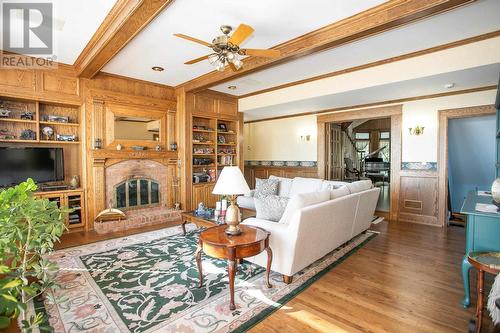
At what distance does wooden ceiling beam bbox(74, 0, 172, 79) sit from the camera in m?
2.41

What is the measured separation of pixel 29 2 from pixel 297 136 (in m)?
6.18

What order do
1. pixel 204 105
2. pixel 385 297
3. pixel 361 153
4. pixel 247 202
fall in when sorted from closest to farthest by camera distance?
pixel 385 297, pixel 247 202, pixel 204 105, pixel 361 153

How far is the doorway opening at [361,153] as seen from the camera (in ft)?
23.6

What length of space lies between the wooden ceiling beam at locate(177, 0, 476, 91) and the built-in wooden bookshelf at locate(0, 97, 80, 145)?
136 inches

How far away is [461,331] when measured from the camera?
1979 millimetres

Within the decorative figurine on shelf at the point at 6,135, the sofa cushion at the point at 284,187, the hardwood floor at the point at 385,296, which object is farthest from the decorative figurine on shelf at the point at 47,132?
the sofa cushion at the point at 284,187

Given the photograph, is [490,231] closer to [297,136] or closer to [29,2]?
[29,2]

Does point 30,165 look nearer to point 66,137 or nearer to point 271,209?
point 66,137

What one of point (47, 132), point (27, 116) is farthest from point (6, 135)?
point (47, 132)

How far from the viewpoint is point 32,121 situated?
4160mm

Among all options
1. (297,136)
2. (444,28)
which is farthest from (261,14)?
(297,136)

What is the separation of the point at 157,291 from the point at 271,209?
1.48 metres

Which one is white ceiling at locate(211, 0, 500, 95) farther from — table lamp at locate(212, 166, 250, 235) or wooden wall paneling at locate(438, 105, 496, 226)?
table lamp at locate(212, 166, 250, 235)

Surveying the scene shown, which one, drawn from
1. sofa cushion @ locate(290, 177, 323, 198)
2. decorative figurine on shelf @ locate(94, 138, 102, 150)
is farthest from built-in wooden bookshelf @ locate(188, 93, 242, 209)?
sofa cushion @ locate(290, 177, 323, 198)
